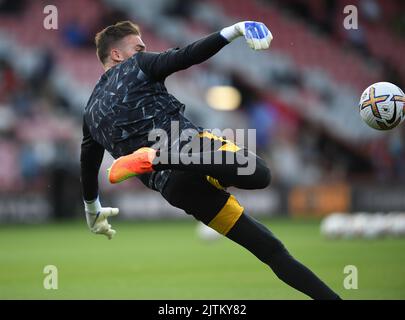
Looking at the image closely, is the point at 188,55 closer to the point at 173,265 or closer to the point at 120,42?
the point at 120,42

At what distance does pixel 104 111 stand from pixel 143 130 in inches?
12.7

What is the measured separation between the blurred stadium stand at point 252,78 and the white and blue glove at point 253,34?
44.9ft

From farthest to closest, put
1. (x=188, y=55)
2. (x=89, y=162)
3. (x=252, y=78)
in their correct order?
(x=252, y=78) < (x=89, y=162) < (x=188, y=55)

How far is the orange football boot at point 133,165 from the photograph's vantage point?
496cm

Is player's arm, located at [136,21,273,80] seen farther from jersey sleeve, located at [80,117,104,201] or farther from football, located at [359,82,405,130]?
football, located at [359,82,405,130]

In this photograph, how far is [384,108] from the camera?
19.6 feet

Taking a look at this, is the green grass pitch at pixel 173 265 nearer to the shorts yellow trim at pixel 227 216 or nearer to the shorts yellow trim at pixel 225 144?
the shorts yellow trim at pixel 227 216

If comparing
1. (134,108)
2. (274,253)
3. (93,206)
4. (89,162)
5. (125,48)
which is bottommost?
(274,253)

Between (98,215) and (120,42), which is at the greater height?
(120,42)

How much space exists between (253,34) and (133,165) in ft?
3.70

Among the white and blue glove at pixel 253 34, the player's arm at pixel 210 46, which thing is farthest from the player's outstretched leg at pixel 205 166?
the white and blue glove at pixel 253 34

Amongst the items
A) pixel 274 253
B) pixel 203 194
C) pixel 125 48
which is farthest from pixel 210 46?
pixel 274 253

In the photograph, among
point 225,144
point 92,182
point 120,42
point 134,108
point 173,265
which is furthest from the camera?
point 173,265

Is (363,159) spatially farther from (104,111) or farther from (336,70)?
(104,111)
